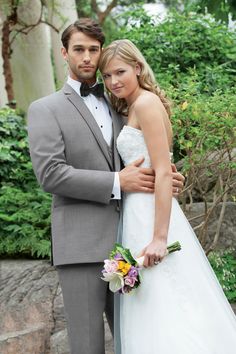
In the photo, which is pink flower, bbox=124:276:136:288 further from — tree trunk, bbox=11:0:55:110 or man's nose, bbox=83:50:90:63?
tree trunk, bbox=11:0:55:110

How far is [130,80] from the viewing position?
3426 mm

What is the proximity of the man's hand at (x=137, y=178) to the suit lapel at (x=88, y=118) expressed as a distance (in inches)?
6.0

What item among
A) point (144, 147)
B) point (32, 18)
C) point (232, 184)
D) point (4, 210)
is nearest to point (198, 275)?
point (144, 147)

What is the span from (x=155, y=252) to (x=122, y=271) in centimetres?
20

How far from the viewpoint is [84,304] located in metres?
3.43

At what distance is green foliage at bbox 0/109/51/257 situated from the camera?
21.5 feet

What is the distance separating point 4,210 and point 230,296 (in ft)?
8.23

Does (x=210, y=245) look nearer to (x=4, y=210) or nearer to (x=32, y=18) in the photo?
(x=4, y=210)

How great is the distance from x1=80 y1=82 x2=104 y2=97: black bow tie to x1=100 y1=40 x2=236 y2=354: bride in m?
0.07

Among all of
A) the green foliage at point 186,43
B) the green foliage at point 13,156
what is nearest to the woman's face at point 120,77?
the green foliage at point 13,156

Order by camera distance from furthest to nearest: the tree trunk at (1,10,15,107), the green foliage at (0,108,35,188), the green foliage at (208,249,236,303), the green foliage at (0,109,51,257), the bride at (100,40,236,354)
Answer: the tree trunk at (1,10,15,107)
the green foliage at (0,108,35,188)
the green foliage at (0,109,51,257)
the green foliage at (208,249,236,303)
the bride at (100,40,236,354)

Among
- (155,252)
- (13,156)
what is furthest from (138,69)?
(13,156)

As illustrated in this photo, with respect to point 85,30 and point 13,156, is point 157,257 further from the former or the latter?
point 13,156

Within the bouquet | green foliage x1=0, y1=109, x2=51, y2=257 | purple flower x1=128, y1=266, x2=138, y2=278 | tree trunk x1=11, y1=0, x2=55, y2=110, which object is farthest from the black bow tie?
tree trunk x1=11, y1=0, x2=55, y2=110
